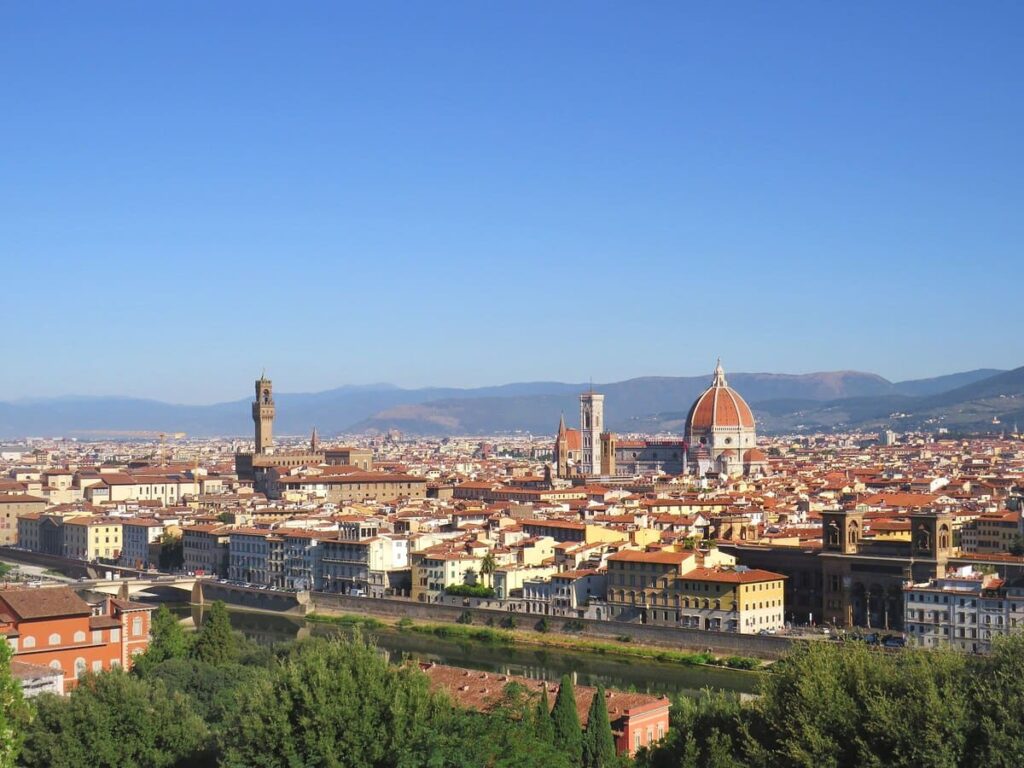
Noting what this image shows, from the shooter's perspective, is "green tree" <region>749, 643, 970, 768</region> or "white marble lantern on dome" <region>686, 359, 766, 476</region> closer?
"green tree" <region>749, 643, 970, 768</region>

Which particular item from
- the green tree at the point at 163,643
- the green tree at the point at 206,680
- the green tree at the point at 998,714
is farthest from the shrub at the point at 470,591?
the green tree at the point at 998,714

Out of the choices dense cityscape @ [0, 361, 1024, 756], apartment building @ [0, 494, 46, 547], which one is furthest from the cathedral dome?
apartment building @ [0, 494, 46, 547]

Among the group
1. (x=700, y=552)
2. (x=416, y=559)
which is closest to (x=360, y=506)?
(x=416, y=559)

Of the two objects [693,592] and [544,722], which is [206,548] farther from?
[544,722]

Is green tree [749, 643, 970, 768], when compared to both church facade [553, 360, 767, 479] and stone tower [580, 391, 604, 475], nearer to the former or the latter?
church facade [553, 360, 767, 479]

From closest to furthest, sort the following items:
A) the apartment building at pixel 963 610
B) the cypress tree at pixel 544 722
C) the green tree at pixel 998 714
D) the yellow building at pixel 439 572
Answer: the green tree at pixel 998 714
the cypress tree at pixel 544 722
the apartment building at pixel 963 610
the yellow building at pixel 439 572

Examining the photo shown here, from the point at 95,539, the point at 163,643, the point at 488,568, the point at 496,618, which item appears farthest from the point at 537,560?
the point at 95,539

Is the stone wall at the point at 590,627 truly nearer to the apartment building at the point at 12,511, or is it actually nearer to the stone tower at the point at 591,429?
the apartment building at the point at 12,511
